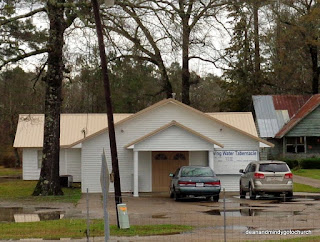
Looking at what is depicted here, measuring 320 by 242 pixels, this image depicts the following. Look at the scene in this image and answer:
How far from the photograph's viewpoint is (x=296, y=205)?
25.8 meters

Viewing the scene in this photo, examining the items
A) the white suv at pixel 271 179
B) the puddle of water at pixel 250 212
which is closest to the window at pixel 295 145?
the white suv at pixel 271 179

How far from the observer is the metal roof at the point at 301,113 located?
5403 cm

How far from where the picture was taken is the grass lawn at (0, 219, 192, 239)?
56.7 ft

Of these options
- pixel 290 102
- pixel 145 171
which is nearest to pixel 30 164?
pixel 145 171

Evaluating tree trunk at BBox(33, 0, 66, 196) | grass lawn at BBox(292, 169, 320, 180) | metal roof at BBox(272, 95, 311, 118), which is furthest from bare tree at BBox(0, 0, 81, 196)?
metal roof at BBox(272, 95, 311, 118)

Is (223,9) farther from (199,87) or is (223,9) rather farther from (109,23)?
(199,87)

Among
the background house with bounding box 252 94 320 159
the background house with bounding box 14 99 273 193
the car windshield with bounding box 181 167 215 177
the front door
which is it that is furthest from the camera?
the background house with bounding box 252 94 320 159

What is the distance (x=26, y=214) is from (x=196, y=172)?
27.6 feet

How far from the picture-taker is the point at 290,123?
55875 mm

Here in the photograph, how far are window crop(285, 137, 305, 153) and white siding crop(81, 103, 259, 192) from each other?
71.2 ft

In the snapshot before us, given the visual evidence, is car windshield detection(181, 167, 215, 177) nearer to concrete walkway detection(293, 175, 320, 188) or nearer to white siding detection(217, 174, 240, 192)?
white siding detection(217, 174, 240, 192)

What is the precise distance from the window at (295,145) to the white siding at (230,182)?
2186 centimetres

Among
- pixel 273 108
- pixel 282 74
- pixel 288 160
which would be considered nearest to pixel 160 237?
pixel 288 160

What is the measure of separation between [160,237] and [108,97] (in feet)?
14.3
